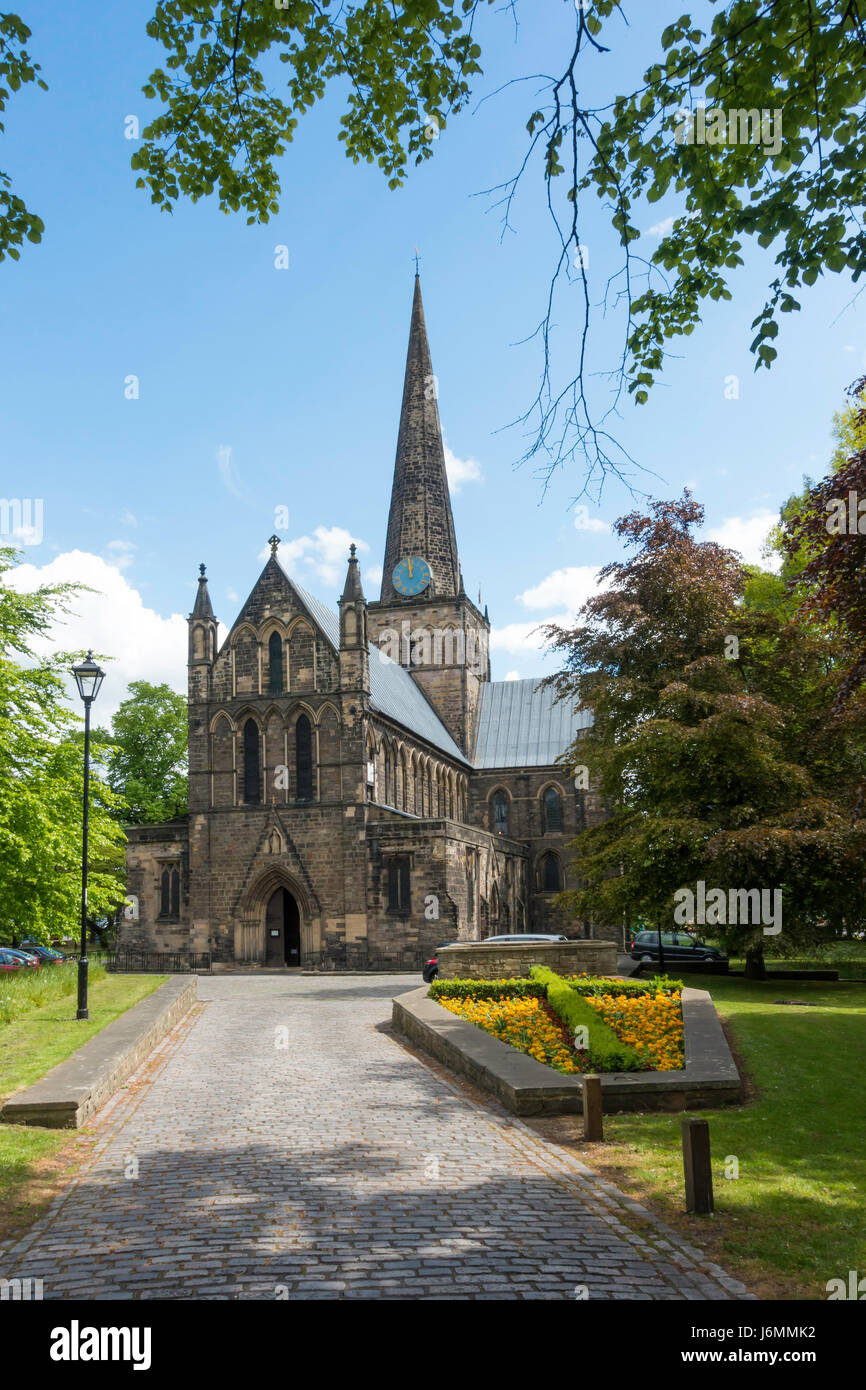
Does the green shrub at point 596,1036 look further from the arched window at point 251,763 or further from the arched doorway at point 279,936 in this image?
the arched window at point 251,763

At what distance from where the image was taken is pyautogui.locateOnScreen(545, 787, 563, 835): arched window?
179ft

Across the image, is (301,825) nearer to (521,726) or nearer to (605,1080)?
(521,726)

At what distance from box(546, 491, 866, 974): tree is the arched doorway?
46.3 feet

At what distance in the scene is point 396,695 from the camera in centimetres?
4791

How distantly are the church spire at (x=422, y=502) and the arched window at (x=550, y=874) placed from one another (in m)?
15.0

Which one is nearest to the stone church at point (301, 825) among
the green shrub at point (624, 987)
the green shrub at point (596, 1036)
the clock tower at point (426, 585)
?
the clock tower at point (426, 585)

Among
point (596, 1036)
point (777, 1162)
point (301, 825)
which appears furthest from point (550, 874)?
point (777, 1162)

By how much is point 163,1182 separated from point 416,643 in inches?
1981

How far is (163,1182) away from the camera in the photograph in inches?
297

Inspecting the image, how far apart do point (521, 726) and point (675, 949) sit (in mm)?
27046

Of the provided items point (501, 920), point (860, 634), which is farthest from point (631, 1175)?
point (501, 920)

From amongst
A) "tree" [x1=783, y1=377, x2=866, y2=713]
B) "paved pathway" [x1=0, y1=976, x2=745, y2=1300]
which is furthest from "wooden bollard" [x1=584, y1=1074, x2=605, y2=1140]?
"tree" [x1=783, y1=377, x2=866, y2=713]

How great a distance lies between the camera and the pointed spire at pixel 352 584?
126ft
